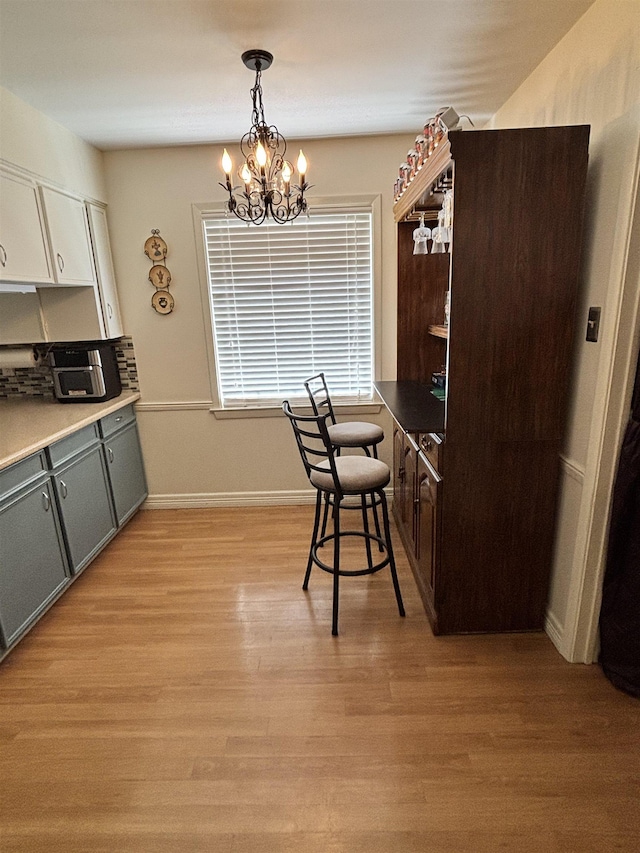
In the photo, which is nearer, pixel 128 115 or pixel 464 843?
pixel 464 843

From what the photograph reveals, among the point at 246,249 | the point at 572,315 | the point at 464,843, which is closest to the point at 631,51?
the point at 572,315

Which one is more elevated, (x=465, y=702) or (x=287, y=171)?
(x=287, y=171)

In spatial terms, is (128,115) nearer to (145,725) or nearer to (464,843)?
(145,725)

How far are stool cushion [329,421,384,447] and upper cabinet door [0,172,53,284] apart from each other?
1851mm

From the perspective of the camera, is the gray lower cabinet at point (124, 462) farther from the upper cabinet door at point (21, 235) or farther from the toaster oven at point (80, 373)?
the upper cabinet door at point (21, 235)

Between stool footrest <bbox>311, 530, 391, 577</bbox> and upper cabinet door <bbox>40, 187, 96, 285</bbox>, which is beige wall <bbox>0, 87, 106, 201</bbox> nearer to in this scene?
upper cabinet door <bbox>40, 187, 96, 285</bbox>

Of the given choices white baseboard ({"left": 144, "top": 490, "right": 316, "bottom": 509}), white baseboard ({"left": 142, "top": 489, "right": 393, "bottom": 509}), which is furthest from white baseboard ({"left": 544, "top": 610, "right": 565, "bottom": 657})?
white baseboard ({"left": 144, "top": 490, "right": 316, "bottom": 509})

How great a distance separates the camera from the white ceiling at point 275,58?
5.48ft

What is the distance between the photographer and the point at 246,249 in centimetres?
318

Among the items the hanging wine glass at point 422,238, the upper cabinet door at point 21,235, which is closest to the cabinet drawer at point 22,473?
the upper cabinet door at point 21,235

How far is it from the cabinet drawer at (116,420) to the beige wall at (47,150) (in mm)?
1406

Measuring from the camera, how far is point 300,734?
1.68m

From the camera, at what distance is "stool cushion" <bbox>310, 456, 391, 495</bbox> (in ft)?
7.06

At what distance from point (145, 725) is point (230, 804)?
49cm
